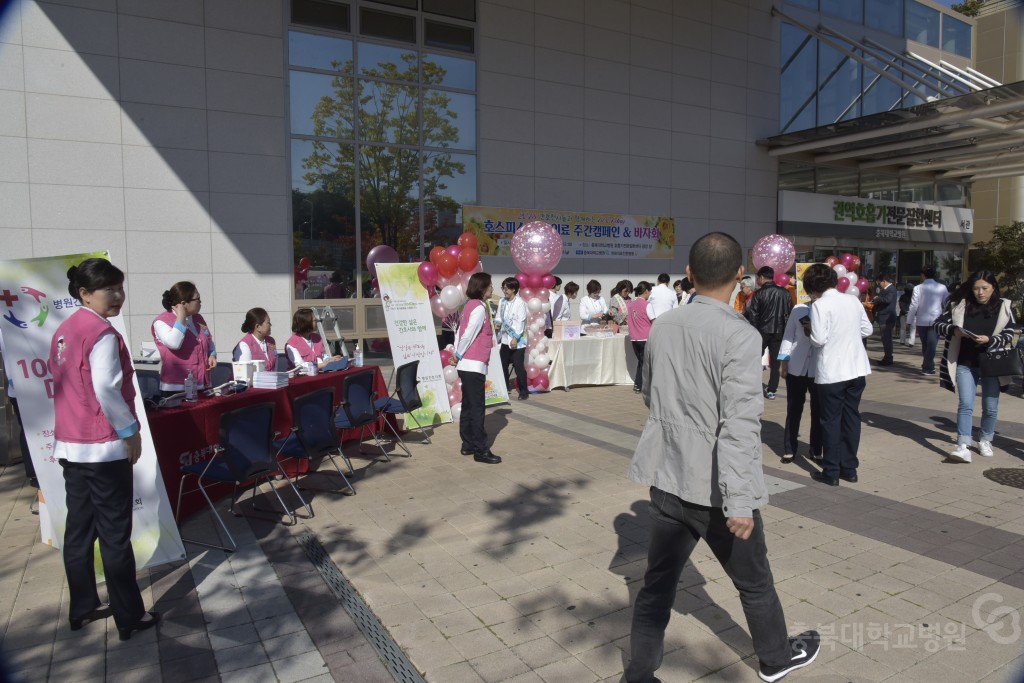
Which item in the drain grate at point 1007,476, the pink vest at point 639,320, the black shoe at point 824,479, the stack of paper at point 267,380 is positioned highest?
the pink vest at point 639,320

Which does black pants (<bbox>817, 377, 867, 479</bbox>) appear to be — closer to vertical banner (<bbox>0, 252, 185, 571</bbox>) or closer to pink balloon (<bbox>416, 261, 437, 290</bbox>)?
pink balloon (<bbox>416, 261, 437, 290</bbox>)

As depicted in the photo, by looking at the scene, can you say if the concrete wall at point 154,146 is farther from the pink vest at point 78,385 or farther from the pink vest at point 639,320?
the pink vest at point 78,385

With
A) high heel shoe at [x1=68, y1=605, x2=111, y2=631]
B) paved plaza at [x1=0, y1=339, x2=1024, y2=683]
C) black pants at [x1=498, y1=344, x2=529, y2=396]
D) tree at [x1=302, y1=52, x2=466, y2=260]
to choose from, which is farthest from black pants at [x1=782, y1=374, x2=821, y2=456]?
tree at [x1=302, y1=52, x2=466, y2=260]

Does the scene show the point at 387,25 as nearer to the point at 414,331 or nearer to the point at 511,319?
the point at 511,319

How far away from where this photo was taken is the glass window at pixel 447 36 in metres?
11.8

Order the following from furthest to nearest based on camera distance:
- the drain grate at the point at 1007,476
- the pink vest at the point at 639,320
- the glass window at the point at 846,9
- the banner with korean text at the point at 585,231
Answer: the glass window at the point at 846,9 < the banner with korean text at the point at 585,231 < the pink vest at the point at 639,320 < the drain grate at the point at 1007,476

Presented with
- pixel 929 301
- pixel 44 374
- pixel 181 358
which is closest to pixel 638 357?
pixel 929 301

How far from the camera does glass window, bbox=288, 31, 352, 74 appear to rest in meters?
10.7

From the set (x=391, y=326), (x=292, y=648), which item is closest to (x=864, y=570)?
(x=292, y=648)

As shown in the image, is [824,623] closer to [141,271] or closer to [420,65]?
[141,271]

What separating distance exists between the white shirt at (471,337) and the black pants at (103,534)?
10.8ft

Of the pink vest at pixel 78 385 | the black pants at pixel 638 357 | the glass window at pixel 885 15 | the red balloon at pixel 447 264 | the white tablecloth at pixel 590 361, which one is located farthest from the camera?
the glass window at pixel 885 15

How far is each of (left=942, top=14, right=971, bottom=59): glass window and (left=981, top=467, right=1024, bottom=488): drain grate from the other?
1964 centimetres

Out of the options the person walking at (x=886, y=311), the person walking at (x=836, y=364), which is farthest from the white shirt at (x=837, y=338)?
the person walking at (x=886, y=311)
